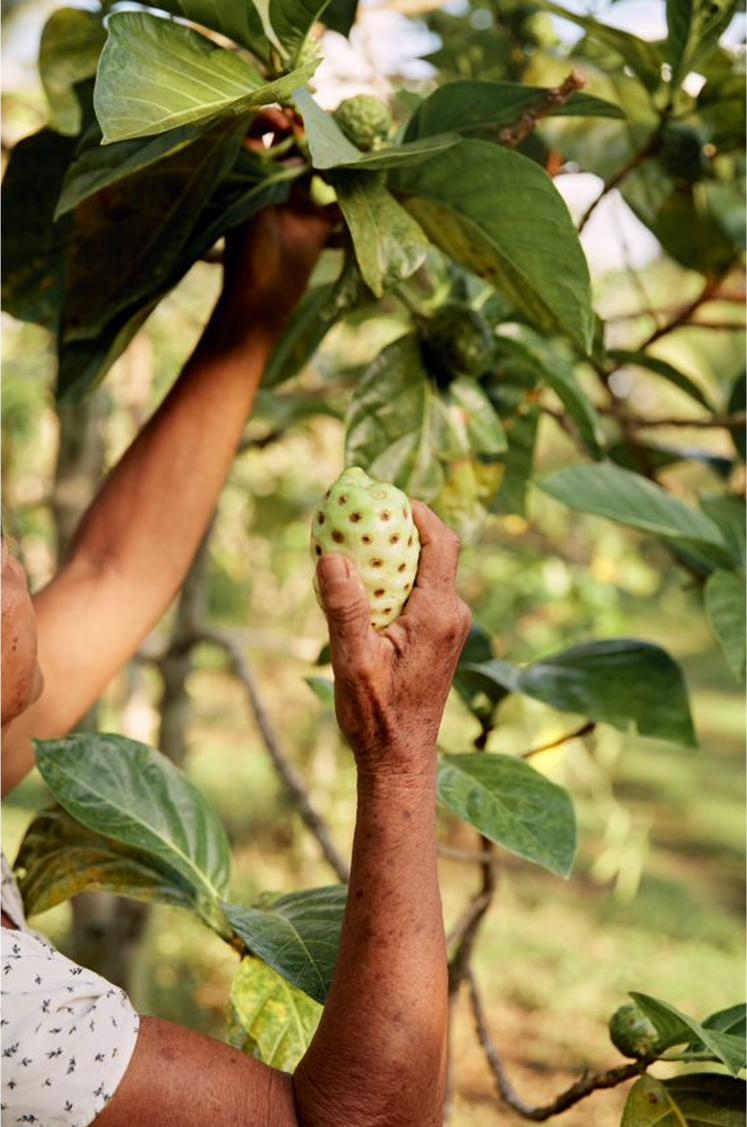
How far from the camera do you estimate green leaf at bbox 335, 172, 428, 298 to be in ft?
2.56

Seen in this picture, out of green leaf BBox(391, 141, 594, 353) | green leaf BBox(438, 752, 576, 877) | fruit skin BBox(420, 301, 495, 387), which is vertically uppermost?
green leaf BBox(391, 141, 594, 353)

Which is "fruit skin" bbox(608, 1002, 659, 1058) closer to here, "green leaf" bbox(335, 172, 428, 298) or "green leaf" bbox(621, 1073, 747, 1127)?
"green leaf" bbox(621, 1073, 747, 1127)

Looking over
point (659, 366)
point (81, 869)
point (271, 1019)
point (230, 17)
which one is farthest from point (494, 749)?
point (230, 17)

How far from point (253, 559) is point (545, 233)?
14.1 feet

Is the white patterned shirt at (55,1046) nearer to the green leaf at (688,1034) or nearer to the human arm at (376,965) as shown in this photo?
the human arm at (376,965)

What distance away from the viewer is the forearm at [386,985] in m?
0.67

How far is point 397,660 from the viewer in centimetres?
69

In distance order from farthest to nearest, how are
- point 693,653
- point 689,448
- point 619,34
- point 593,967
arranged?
point 693,653, point 593,967, point 689,448, point 619,34

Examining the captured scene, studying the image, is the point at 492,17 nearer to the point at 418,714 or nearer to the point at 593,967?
the point at 418,714

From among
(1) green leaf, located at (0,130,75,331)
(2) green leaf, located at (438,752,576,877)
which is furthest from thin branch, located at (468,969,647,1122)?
(1) green leaf, located at (0,130,75,331)

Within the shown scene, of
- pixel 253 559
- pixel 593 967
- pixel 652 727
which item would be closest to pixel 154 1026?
pixel 652 727

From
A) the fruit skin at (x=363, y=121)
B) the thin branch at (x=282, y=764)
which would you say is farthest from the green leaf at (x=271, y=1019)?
the fruit skin at (x=363, y=121)

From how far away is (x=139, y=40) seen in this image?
0.72 m

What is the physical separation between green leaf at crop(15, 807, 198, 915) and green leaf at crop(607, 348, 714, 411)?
64cm
